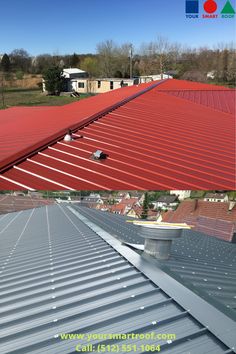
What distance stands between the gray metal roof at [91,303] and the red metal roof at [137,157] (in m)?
1.44

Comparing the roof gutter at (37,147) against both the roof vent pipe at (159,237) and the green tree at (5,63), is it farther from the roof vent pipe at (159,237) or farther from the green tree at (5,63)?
the green tree at (5,63)

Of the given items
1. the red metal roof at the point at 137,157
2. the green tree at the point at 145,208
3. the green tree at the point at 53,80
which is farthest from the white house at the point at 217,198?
the green tree at the point at 53,80

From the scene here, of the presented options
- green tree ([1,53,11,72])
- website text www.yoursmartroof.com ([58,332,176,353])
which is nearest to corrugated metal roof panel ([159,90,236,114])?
website text www.yoursmartroof.com ([58,332,176,353])

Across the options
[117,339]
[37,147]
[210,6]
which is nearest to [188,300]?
[117,339]

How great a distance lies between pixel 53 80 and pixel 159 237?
46.9 metres

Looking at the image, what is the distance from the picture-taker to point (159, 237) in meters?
3.87

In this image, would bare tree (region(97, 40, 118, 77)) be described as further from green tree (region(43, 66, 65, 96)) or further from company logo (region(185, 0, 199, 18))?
company logo (region(185, 0, 199, 18))

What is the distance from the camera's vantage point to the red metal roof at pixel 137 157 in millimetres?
5871

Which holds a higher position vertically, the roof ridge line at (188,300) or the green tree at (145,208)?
the roof ridge line at (188,300)

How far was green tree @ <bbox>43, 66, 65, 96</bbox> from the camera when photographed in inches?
1870

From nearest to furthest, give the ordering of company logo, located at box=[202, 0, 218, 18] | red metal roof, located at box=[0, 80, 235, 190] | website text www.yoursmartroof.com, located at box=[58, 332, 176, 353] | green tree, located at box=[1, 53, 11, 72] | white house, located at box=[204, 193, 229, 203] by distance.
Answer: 1. website text www.yoursmartroof.com, located at box=[58, 332, 176, 353]
2. red metal roof, located at box=[0, 80, 235, 190]
3. company logo, located at box=[202, 0, 218, 18]
4. white house, located at box=[204, 193, 229, 203]
5. green tree, located at box=[1, 53, 11, 72]

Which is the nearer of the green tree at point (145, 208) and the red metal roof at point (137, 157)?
the red metal roof at point (137, 157)

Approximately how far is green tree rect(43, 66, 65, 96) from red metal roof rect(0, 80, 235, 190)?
39472 millimetres

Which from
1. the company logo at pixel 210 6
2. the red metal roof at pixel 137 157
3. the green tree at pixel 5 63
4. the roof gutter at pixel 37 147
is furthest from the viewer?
the green tree at pixel 5 63
